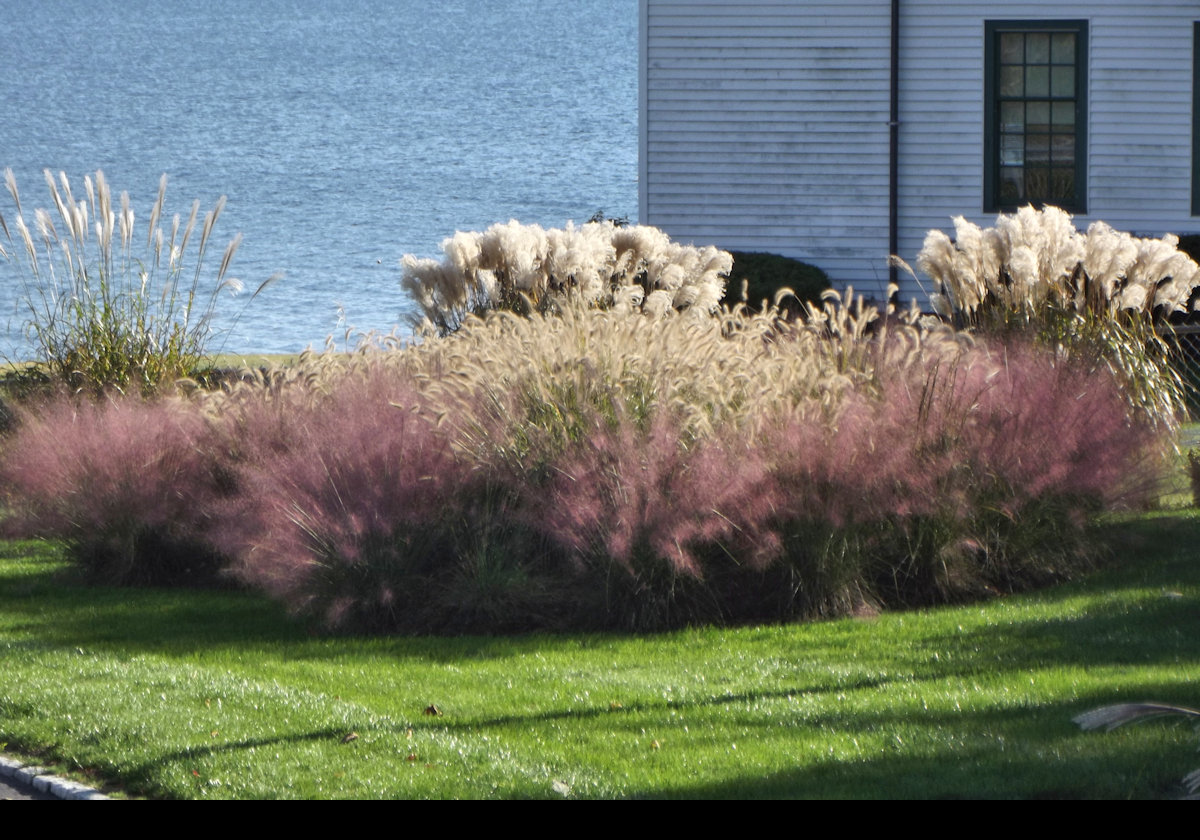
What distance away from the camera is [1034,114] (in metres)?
18.5

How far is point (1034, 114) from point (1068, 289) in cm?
804

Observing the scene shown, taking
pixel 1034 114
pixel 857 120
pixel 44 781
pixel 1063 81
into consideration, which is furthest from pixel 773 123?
pixel 44 781

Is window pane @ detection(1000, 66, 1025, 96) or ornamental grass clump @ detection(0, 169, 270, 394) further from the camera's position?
window pane @ detection(1000, 66, 1025, 96)

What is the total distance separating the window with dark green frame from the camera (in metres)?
18.3

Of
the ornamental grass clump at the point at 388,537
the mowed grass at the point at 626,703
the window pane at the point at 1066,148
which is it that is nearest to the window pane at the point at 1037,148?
the window pane at the point at 1066,148

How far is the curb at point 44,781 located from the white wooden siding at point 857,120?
1384cm

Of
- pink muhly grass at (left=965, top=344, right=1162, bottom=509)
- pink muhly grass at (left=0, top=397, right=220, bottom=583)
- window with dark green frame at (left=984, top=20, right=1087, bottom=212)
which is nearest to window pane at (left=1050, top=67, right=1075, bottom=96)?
window with dark green frame at (left=984, top=20, right=1087, bottom=212)

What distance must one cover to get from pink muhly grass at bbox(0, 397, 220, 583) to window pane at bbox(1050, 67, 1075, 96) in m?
12.7

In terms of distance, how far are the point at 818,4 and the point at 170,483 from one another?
1186 centimetres

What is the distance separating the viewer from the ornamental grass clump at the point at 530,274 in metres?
12.3

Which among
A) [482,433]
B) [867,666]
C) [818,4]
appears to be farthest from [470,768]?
[818,4]

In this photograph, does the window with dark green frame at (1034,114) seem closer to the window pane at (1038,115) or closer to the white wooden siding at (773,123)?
the window pane at (1038,115)

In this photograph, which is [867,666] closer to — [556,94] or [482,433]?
[482,433]

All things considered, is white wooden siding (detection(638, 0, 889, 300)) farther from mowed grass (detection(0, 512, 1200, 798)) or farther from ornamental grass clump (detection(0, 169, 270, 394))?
mowed grass (detection(0, 512, 1200, 798))
